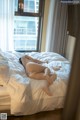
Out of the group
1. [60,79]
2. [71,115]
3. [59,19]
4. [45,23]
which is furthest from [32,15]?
[71,115]

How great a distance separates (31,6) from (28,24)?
420mm

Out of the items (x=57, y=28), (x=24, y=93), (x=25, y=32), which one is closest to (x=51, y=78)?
(x=24, y=93)

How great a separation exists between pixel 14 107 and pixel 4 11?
7.28 ft

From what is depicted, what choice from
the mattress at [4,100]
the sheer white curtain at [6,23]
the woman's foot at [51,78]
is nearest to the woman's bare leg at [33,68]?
the woman's foot at [51,78]

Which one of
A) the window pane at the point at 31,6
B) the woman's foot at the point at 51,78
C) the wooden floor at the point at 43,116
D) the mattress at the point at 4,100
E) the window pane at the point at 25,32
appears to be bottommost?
the wooden floor at the point at 43,116

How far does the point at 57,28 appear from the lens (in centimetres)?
360

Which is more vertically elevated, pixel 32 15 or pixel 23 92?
pixel 32 15

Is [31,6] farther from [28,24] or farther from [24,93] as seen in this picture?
[24,93]

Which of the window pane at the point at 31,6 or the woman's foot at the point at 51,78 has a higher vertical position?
the window pane at the point at 31,6

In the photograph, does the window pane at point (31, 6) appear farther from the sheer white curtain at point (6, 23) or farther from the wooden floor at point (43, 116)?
the wooden floor at point (43, 116)

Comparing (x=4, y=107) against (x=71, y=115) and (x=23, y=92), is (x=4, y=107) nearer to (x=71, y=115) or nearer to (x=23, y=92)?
(x=23, y=92)

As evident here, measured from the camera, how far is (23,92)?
71.3 inches

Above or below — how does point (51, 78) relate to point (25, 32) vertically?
below

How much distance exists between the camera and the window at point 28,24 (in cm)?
365
